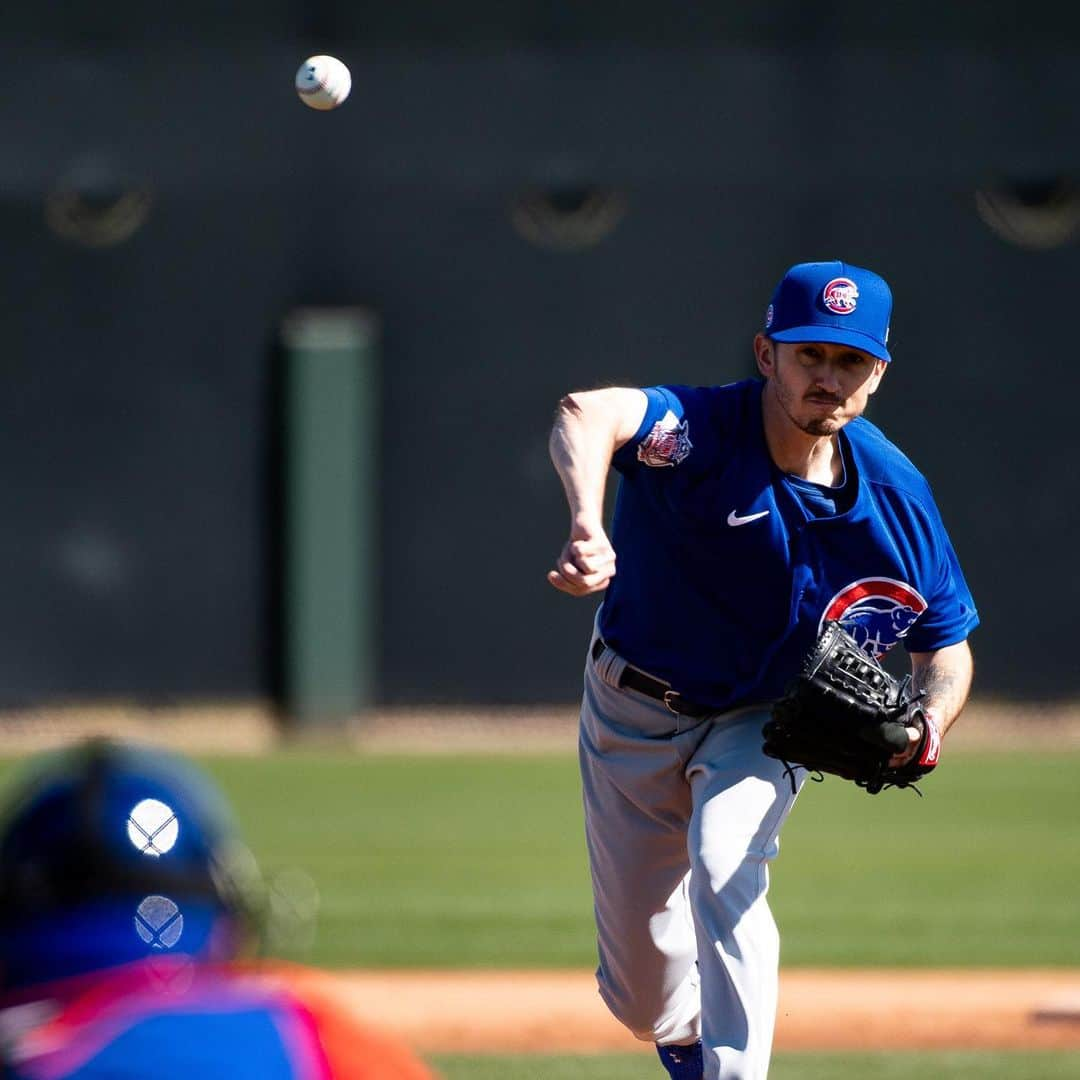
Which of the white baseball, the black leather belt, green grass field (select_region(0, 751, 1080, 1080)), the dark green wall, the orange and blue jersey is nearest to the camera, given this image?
the orange and blue jersey

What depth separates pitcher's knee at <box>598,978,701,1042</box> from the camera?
4398 mm

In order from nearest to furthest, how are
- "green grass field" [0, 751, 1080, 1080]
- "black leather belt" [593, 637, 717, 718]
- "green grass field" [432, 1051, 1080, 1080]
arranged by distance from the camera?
"black leather belt" [593, 637, 717, 718], "green grass field" [432, 1051, 1080, 1080], "green grass field" [0, 751, 1080, 1080]

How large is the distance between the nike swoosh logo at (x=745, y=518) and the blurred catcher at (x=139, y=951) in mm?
2460

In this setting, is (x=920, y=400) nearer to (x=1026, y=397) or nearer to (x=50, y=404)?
(x=1026, y=397)

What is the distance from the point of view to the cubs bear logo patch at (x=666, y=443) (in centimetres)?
405

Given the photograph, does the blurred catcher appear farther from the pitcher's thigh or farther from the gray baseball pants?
the pitcher's thigh

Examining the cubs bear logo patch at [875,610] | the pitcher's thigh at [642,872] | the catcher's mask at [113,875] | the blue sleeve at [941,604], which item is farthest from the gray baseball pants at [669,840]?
the catcher's mask at [113,875]

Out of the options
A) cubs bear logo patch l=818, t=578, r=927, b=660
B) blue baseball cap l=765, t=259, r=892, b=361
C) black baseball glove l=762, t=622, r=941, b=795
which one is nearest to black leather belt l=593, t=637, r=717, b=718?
black baseball glove l=762, t=622, r=941, b=795

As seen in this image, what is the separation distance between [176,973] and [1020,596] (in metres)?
12.0

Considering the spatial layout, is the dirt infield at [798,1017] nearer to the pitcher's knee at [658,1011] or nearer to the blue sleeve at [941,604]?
the pitcher's knee at [658,1011]

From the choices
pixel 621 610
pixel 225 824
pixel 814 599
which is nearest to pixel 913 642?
pixel 814 599

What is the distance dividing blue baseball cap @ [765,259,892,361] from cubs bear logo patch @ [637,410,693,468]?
27cm

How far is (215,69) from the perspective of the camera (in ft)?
42.9

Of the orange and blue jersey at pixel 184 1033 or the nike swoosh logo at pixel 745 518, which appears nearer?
the orange and blue jersey at pixel 184 1033
